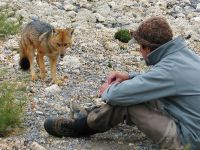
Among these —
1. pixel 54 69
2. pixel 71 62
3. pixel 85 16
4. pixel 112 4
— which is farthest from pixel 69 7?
pixel 54 69

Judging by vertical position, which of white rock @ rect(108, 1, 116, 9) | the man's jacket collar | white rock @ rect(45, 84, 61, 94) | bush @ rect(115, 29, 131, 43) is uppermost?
the man's jacket collar

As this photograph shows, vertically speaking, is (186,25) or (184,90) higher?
(184,90)

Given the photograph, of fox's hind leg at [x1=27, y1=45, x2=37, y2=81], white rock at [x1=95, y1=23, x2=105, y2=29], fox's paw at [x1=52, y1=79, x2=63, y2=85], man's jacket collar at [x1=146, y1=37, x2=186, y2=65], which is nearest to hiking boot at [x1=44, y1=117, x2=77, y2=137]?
man's jacket collar at [x1=146, y1=37, x2=186, y2=65]

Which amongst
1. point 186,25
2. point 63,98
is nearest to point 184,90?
point 63,98

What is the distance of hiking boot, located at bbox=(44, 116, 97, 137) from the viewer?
20.8 feet

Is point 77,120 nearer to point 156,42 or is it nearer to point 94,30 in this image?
point 156,42

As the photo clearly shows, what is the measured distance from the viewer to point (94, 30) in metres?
11.7

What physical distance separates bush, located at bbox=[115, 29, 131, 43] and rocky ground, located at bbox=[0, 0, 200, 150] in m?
0.12

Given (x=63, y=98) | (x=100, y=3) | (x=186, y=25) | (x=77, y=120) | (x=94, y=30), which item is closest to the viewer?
(x=77, y=120)

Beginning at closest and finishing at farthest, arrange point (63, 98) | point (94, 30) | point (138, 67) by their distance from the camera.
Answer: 1. point (63, 98)
2. point (138, 67)
3. point (94, 30)

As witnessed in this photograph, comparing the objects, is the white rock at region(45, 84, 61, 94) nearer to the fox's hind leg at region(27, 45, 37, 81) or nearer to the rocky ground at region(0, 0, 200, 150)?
the rocky ground at region(0, 0, 200, 150)

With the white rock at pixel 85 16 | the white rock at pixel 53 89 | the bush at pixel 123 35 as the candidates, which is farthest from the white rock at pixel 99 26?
the white rock at pixel 53 89

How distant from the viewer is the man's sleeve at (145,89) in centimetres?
551

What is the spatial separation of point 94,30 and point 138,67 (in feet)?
7.49
